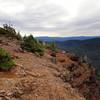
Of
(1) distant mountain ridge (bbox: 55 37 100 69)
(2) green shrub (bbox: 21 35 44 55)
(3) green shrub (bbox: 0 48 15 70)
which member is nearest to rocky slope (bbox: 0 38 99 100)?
(3) green shrub (bbox: 0 48 15 70)

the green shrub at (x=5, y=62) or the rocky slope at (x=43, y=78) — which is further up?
the green shrub at (x=5, y=62)

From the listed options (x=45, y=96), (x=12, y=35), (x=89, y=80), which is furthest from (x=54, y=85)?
(x=12, y=35)

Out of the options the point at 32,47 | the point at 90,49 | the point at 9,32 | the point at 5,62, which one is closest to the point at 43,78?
the point at 5,62

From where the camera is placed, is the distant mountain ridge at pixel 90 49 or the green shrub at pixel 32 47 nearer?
the green shrub at pixel 32 47

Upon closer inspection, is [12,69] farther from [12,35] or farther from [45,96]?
[12,35]

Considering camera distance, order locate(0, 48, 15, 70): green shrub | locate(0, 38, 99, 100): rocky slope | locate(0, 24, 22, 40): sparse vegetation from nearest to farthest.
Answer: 1. locate(0, 38, 99, 100): rocky slope
2. locate(0, 48, 15, 70): green shrub
3. locate(0, 24, 22, 40): sparse vegetation

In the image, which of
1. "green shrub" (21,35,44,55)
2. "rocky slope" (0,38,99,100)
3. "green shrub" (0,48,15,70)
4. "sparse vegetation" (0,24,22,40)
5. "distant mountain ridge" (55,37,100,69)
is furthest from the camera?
"distant mountain ridge" (55,37,100,69)

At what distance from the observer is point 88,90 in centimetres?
1778

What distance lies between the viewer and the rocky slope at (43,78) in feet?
35.5

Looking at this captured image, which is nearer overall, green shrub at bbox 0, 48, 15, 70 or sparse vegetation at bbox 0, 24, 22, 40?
green shrub at bbox 0, 48, 15, 70

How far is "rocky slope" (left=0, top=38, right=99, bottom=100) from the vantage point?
10.8 meters

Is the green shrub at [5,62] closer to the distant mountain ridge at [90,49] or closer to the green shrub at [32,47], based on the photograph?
the green shrub at [32,47]

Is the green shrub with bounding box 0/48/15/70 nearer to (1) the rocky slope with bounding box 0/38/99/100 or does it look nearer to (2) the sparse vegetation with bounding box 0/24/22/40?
(1) the rocky slope with bounding box 0/38/99/100

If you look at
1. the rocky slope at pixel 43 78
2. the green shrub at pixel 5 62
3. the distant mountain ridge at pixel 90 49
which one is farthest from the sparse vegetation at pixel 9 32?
the distant mountain ridge at pixel 90 49
